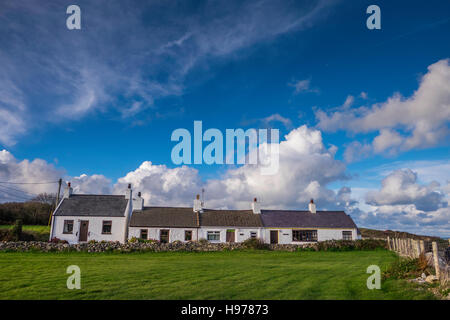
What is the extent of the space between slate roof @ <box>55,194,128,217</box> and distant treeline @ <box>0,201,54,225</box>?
1816 centimetres

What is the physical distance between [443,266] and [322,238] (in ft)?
97.7

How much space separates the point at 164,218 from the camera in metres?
39.6

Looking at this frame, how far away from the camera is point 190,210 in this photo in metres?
42.9

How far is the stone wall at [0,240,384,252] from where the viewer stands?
25594 millimetres

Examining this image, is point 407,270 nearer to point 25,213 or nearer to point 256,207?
point 256,207

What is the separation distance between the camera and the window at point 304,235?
40938 millimetres

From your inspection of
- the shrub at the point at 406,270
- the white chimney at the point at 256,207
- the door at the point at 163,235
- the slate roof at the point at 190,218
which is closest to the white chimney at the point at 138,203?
the slate roof at the point at 190,218

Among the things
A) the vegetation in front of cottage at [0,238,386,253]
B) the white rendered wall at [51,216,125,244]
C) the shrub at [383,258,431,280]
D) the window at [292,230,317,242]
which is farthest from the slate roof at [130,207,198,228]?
the shrub at [383,258,431,280]

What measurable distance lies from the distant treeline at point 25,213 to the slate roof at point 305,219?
40.0m

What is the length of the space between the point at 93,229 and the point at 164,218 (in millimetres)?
8670
